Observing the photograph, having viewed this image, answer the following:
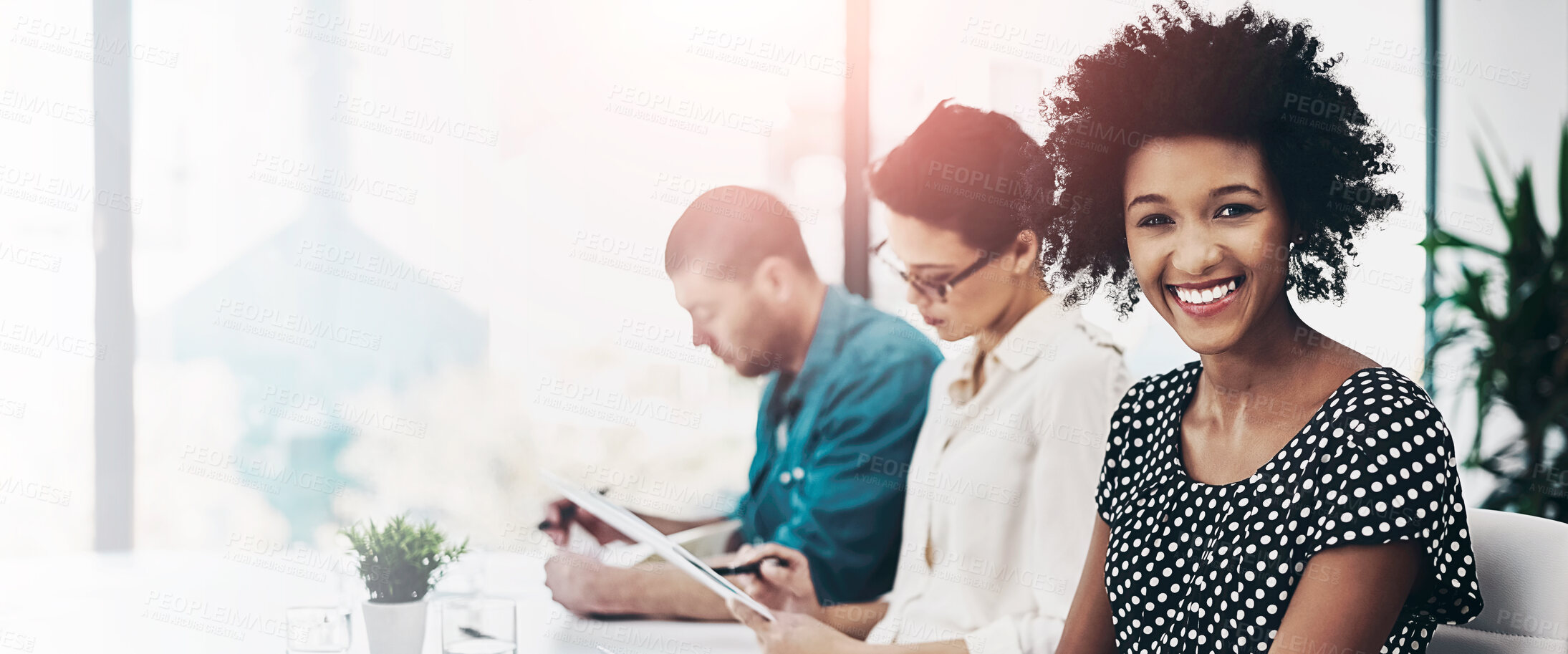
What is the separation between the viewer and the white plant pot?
1.66m

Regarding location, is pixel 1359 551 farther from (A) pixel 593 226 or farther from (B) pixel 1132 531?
(A) pixel 593 226

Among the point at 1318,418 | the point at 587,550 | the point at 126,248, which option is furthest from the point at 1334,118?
the point at 126,248

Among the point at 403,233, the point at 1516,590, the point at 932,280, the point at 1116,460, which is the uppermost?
the point at 403,233

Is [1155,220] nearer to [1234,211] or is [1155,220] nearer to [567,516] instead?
[1234,211]

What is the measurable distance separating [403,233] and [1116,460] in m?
1.47

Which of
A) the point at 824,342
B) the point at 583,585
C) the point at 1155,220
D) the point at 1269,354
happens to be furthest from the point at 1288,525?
the point at 583,585

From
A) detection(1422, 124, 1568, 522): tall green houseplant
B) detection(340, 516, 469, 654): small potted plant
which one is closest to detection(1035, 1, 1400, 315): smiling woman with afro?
detection(1422, 124, 1568, 522): tall green houseplant

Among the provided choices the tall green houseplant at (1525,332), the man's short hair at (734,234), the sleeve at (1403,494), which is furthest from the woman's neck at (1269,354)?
the tall green houseplant at (1525,332)

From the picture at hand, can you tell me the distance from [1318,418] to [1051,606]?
680mm

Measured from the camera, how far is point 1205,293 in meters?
1.48

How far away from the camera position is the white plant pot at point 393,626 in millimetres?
1655

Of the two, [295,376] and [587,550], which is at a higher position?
[295,376]

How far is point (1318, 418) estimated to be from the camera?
1.26m

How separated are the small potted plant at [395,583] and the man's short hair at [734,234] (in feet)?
2.40
